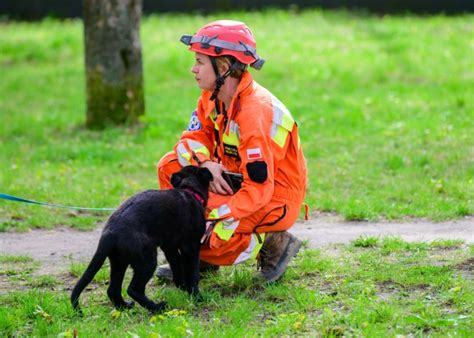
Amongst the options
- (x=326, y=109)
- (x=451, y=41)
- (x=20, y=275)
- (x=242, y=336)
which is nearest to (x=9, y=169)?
(x=20, y=275)

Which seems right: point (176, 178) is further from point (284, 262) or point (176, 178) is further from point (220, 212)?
point (284, 262)

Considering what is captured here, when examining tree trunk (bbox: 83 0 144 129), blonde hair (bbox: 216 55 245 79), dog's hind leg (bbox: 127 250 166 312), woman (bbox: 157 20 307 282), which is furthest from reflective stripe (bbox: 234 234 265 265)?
tree trunk (bbox: 83 0 144 129)

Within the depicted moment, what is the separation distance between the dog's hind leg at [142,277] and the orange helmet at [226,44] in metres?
1.39

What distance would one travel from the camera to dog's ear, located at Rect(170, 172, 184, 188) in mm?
5451

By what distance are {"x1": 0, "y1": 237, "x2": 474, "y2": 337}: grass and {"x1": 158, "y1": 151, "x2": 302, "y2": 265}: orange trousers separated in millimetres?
241

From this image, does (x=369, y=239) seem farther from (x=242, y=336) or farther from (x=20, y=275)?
(x=20, y=275)

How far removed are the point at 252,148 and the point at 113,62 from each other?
606cm

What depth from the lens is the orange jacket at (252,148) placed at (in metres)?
5.33

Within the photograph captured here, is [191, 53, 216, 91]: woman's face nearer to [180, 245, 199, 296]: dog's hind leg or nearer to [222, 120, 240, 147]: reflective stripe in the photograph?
[222, 120, 240, 147]: reflective stripe

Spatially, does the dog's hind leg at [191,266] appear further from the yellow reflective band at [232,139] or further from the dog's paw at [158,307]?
the yellow reflective band at [232,139]

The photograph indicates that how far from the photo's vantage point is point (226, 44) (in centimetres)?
545

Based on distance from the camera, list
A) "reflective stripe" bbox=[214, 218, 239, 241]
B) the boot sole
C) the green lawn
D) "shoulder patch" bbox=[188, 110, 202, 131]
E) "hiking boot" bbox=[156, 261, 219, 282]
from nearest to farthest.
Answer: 1. "reflective stripe" bbox=[214, 218, 239, 241]
2. the boot sole
3. "hiking boot" bbox=[156, 261, 219, 282]
4. "shoulder patch" bbox=[188, 110, 202, 131]
5. the green lawn

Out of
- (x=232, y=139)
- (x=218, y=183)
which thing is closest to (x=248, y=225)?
(x=218, y=183)

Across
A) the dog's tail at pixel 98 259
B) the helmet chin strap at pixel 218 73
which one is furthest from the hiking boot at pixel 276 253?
the dog's tail at pixel 98 259
